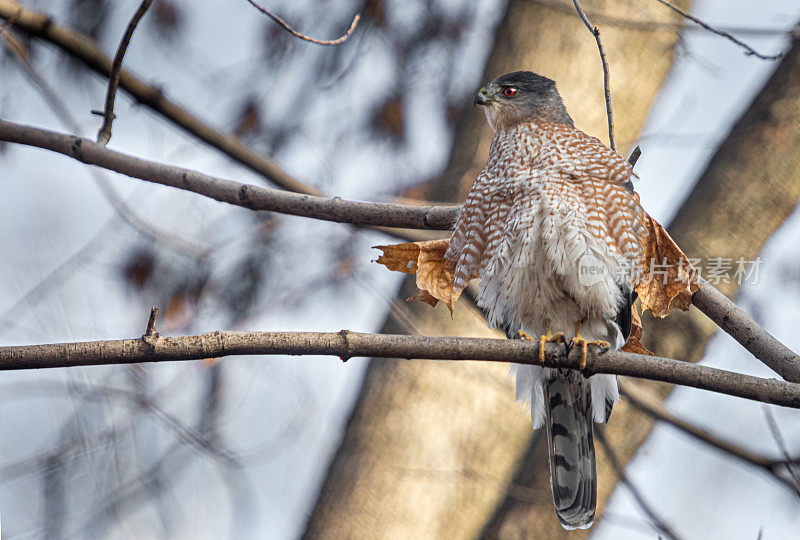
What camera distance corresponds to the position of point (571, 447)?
11.2ft

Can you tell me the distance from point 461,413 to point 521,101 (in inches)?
81.3

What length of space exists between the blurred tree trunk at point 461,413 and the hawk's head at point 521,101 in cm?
103

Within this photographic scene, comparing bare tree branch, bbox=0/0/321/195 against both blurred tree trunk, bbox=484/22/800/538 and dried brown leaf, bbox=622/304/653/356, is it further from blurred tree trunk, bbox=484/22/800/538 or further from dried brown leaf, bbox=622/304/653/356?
blurred tree trunk, bbox=484/22/800/538

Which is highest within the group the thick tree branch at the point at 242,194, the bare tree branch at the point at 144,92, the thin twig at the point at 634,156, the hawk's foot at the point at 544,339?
the bare tree branch at the point at 144,92

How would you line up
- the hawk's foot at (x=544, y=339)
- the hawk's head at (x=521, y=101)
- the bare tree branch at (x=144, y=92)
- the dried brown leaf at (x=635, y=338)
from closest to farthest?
the hawk's foot at (x=544, y=339)
the dried brown leaf at (x=635, y=338)
the bare tree branch at (x=144, y=92)
the hawk's head at (x=521, y=101)

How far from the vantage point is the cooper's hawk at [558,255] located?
2.88 metres

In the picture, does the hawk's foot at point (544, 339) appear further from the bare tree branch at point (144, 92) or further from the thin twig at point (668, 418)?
the bare tree branch at point (144, 92)

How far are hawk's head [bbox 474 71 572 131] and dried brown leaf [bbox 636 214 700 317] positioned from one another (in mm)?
858

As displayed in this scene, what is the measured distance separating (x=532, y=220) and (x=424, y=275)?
18.6 inches

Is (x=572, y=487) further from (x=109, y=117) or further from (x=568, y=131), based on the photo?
(x=109, y=117)

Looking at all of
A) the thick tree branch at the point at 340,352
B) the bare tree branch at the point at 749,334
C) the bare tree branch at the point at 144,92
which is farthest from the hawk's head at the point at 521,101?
the thick tree branch at the point at 340,352

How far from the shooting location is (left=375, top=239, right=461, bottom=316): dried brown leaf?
2944 mm

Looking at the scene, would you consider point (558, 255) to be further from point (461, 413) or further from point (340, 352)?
point (461, 413)

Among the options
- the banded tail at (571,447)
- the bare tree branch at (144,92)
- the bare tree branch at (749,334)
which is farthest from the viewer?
the bare tree branch at (144,92)
